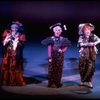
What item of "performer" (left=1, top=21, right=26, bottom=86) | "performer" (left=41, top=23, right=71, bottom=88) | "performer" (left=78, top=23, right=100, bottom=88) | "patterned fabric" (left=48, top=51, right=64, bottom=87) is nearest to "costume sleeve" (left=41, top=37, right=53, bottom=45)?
"performer" (left=41, top=23, right=71, bottom=88)

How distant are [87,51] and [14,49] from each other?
35.0 inches

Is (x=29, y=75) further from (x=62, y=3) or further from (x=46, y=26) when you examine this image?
(x=62, y=3)

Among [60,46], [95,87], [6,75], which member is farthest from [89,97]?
[6,75]

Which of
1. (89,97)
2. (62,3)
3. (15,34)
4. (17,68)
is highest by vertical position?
(62,3)

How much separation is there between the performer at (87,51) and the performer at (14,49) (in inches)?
28.1

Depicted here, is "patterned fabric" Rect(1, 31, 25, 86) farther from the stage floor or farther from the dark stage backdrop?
the dark stage backdrop

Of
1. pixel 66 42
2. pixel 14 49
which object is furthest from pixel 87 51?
pixel 14 49

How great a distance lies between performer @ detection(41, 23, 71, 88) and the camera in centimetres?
510

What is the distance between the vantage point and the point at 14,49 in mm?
5172

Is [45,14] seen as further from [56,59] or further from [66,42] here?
[56,59]

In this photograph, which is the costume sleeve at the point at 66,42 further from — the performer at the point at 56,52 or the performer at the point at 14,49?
the performer at the point at 14,49

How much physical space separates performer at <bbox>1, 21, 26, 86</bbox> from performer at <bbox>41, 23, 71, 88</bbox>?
295 millimetres

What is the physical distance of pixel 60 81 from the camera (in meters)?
5.16

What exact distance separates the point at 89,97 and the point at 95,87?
0.48 feet
